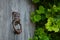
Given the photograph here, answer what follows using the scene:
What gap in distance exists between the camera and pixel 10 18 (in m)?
2.29

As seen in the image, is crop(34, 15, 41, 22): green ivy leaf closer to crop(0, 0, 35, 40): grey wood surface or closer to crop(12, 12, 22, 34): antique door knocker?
crop(0, 0, 35, 40): grey wood surface

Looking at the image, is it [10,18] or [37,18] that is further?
[37,18]

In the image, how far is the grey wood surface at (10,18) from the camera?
223 cm

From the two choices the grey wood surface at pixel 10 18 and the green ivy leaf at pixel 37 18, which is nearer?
the grey wood surface at pixel 10 18

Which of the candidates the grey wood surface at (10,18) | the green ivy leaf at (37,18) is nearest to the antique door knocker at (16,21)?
the grey wood surface at (10,18)

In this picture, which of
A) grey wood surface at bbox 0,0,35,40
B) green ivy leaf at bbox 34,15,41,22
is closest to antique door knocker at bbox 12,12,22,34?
grey wood surface at bbox 0,0,35,40

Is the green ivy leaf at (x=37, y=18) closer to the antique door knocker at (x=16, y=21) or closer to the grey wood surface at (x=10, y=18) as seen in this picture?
the grey wood surface at (x=10, y=18)

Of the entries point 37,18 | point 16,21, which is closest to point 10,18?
point 16,21

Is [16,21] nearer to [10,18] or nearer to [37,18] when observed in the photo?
[10,18]

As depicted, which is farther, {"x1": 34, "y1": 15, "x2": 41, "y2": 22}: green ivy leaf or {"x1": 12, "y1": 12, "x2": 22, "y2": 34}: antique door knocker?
{"x1": 34, "y1": 15, "x2": 41, "y2": 22}: green ivy leaf

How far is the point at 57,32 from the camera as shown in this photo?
99.3 inches

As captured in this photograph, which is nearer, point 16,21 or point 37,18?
point 16,21

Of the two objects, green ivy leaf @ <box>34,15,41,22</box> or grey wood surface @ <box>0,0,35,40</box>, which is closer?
grey wood surface @ <box>0,0,35,40</box>

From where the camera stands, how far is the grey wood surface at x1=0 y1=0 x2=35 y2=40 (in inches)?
87.7
